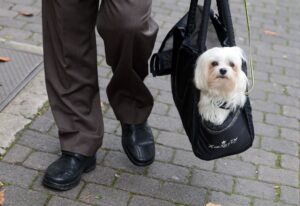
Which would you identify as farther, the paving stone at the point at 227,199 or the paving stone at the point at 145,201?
the paving stone at the point at 227,199

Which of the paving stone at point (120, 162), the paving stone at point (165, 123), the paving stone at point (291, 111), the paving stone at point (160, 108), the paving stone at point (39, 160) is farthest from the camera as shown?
the paving stone at point (291, 111)

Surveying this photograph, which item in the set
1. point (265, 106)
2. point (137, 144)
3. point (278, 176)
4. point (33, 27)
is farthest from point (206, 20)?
point (33, 27)

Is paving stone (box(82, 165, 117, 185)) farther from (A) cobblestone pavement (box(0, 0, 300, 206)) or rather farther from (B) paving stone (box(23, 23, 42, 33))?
(B) paving stone (box(23, 23, 42, 33))

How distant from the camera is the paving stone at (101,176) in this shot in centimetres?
335

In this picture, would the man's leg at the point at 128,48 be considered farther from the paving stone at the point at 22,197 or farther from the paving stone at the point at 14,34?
the paving stone at the point at 14,34

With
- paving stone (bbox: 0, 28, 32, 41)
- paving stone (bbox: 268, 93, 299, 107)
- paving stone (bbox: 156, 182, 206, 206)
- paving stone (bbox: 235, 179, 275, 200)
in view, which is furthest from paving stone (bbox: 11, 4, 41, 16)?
paving stone (bbox: 235, 179, 275, 200)

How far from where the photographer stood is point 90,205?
3143 mm

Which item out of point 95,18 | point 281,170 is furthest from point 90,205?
point 281,170

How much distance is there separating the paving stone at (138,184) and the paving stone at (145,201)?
0.05 m

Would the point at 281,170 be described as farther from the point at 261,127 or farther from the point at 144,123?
the point at 144,123

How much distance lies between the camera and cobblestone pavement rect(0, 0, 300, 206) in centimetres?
325

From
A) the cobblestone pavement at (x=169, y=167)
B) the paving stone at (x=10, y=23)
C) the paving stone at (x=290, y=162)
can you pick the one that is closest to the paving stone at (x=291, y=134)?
the cobblestone pavement at (x=169, y=167)

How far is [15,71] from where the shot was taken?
14.4 ft

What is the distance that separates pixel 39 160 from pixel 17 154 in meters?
0.14
